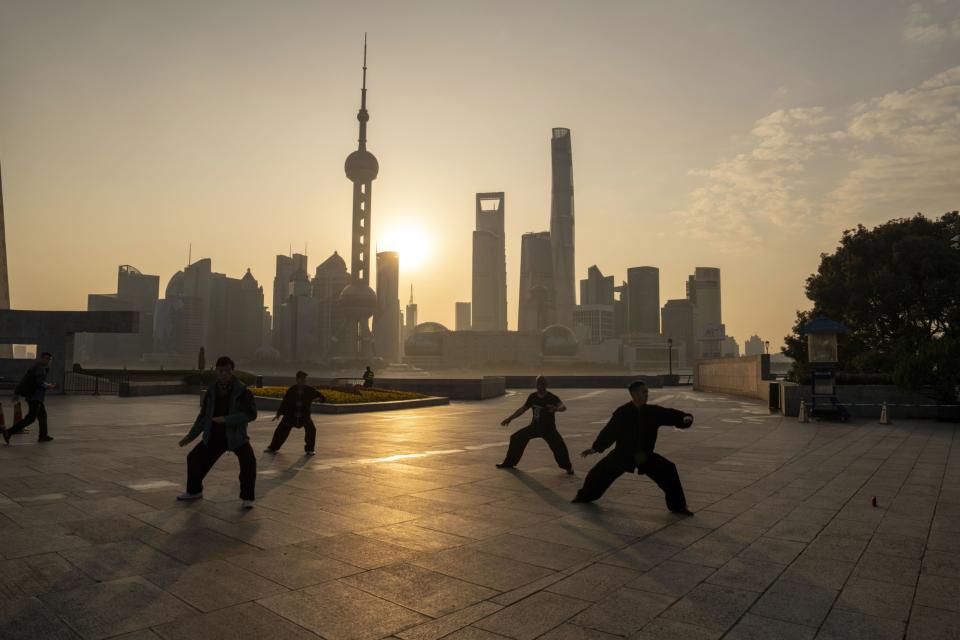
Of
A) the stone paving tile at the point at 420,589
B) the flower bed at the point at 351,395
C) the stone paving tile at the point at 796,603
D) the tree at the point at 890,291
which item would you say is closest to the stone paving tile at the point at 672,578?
the stone paving tile at the point at 796,603

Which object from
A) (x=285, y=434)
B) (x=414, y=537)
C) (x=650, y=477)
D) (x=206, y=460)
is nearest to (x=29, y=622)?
(x=414, y=537)

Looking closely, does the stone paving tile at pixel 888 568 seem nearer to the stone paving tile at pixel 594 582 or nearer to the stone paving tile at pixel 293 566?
the stone paving tile at pixel 594 582

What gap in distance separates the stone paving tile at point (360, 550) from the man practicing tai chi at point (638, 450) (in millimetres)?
2736

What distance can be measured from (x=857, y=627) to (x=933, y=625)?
537 mm

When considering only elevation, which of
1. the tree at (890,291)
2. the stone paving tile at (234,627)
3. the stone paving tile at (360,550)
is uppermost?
the tree at (890,291)

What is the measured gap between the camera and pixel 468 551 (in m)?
5.50

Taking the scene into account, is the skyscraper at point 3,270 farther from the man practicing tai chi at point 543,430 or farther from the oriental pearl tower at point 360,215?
the oriental pearl tower at point 360,215

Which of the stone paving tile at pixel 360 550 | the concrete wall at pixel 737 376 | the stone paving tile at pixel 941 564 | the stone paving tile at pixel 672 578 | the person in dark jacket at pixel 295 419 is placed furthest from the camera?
the concrete wall at pixel 737 376

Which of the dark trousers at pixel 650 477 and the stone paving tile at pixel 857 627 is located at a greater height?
the dark trousers at pixel 650 477

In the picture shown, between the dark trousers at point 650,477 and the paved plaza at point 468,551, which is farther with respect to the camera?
the dark trousers at point 650,477

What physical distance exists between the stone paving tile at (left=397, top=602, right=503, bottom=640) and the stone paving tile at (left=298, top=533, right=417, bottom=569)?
1252 mm

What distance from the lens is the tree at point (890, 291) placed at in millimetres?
30719

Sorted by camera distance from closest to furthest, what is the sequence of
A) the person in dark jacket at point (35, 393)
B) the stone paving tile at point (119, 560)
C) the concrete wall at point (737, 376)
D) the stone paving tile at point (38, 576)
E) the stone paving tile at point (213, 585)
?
the stone paving tile at point (213, 585) < the stone paving tile at point (38, 576) < the stone paving tile at point (119, 560) < the person in dark jacket at point (35, 393) < the concrete wall at point (737, 376)

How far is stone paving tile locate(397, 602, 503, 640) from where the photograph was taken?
12.1ft
